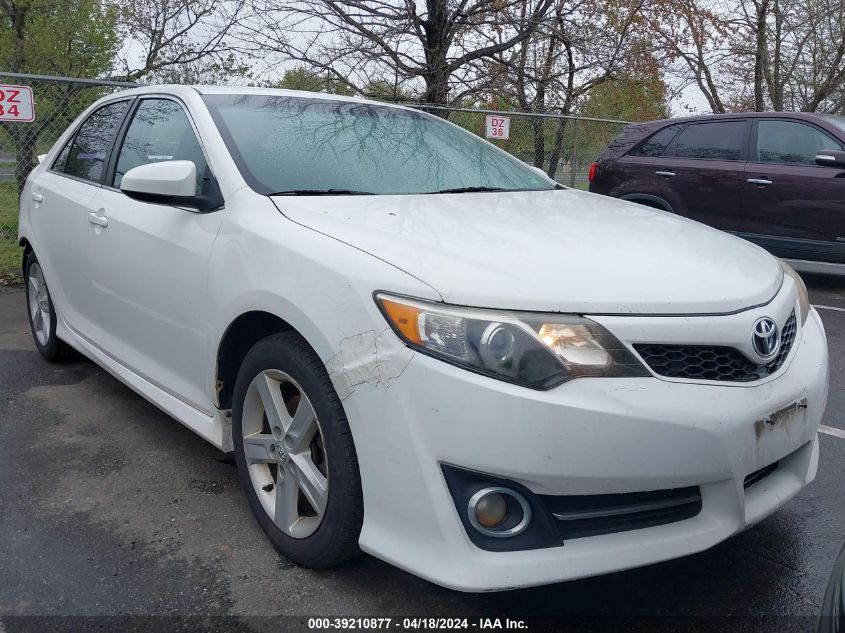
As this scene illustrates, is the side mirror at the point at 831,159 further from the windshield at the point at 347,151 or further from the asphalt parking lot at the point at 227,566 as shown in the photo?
the windshield at the point at 347,151

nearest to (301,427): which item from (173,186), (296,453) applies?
(296,453)

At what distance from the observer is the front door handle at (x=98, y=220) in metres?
3.38

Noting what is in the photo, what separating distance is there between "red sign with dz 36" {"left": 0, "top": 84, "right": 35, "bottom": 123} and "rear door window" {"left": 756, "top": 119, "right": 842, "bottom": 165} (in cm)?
680

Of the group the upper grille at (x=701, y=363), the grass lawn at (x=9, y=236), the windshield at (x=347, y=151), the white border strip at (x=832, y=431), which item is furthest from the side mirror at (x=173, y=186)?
the grass lawn at (x=9, y=236)

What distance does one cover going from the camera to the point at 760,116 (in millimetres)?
7391

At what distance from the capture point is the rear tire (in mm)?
4398

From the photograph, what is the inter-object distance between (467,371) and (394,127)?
1888 mm

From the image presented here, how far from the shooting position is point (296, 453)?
7.69ft

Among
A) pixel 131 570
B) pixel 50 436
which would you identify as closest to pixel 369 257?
pixel 131 570

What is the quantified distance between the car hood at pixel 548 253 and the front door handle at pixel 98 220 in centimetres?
121

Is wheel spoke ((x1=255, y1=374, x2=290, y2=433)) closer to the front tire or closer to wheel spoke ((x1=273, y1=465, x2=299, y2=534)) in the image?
the front tire

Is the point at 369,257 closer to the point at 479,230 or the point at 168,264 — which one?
the point at 479,230

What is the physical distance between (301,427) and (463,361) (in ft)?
2.18

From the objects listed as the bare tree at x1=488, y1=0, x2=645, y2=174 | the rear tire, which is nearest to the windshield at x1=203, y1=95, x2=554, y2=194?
the rear tire
